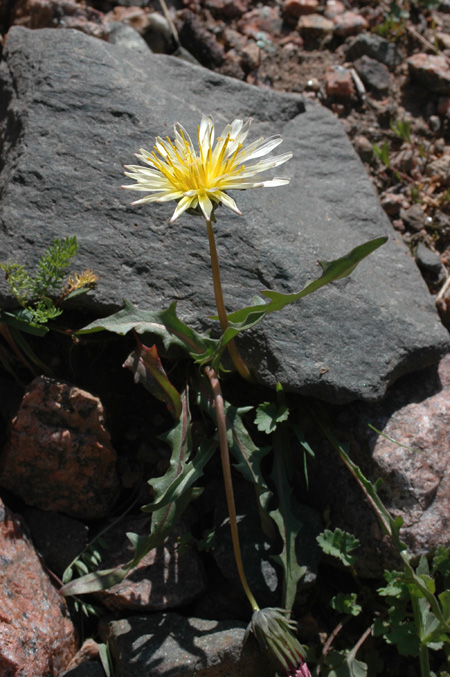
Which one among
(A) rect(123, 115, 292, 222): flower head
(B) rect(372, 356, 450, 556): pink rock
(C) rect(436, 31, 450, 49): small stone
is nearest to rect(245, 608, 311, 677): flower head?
(B) rect(372, 356, 450, 556): pink rock

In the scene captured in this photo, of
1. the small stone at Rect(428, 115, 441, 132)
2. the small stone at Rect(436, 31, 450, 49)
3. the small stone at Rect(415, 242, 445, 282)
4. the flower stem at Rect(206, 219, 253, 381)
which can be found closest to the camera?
the flower stem at Rect(206, 219, 253, 381)

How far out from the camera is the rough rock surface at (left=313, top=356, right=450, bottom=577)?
281 cm

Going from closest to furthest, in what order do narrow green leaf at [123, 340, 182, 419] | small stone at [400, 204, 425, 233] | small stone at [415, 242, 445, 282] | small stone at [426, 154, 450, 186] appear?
1. narrow green leaf at [123, 340, 182, 419]
2. small stone at [415, 242, 445, 282]
3. small stone at [400, 204, 425, 233]
4. small stone at [426, 154, 450, 186]

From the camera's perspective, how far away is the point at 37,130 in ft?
10.5

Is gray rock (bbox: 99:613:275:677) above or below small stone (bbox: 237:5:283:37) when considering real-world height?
below

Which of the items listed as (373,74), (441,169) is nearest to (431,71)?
(373,74)

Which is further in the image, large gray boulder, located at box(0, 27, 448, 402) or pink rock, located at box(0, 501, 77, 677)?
large gray boulder, located at box(0, 27, 448, 402)

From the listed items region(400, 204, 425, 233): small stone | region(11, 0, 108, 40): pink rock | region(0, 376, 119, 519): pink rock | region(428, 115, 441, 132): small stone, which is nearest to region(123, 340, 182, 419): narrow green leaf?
region(0, 376, 119, 519): pink rock

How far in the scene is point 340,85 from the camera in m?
4.31

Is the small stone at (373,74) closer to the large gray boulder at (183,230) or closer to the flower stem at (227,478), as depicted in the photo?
the large gray boulder at (183,230)

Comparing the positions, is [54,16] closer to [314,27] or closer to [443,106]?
[314,27]

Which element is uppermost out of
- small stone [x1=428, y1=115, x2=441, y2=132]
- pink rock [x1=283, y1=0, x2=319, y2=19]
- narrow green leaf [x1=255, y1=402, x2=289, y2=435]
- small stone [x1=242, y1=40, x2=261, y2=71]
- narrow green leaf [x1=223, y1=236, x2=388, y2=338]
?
pink rock [x1=283, y1=0, x2=319, y2=19]

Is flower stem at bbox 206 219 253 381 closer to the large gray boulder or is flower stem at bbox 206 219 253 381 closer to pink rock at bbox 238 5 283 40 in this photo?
the large gray boulder

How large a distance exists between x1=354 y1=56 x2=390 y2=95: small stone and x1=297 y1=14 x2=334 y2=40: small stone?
0.38 metres
